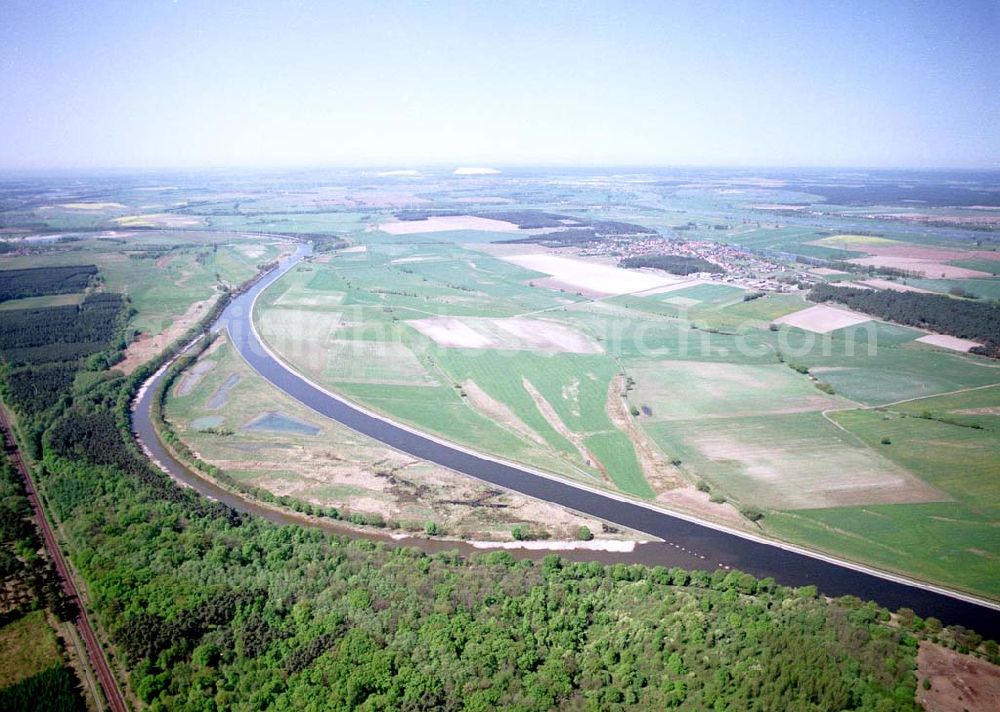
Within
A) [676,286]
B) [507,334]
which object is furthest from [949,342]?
[507,334]

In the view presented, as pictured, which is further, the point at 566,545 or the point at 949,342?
the point at 949,342

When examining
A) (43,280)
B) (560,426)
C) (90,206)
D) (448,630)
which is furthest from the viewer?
(90,206)

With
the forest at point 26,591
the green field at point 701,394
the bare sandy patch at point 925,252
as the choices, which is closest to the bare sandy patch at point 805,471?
the green field at point 701,394

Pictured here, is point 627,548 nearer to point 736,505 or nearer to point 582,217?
point 736,505

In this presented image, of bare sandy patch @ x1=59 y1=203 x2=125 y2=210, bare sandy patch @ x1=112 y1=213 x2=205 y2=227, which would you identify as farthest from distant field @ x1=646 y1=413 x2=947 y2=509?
bare sandy patch @ x1=59 y1=203 x2=125 y2=210

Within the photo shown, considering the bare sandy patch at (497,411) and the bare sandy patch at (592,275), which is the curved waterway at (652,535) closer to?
the bare sandy patch at (497,411)

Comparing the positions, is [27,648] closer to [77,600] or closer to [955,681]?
[77,600]
